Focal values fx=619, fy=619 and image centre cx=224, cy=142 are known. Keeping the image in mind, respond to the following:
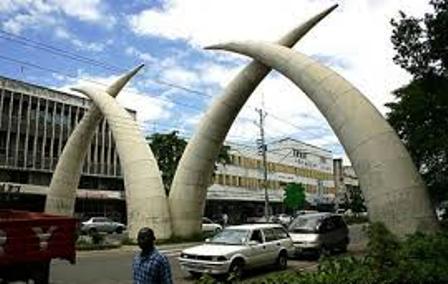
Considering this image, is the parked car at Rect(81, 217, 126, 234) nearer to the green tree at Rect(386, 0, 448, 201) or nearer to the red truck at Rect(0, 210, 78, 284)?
the green tree at Rect(386, 0, 448, 201)

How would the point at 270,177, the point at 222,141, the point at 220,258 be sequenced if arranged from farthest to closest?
the point at 270,177
the point at 222,141
the point at 220,258

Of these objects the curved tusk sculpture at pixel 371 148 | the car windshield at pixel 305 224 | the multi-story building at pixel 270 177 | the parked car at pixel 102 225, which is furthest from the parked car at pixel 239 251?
the multi-story building at pixel 270 177

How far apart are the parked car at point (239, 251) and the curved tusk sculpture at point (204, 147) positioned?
14102mm

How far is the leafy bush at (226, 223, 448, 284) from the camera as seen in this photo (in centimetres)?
945

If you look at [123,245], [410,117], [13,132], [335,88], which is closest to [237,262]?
[335,88]

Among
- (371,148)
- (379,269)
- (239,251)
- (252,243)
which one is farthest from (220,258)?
(371,148)

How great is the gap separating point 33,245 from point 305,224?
48.0ft

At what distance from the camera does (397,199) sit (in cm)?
2364

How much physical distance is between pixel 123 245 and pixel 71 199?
10395mm

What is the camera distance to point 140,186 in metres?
32.6

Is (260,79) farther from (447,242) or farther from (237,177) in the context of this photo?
(237,177)

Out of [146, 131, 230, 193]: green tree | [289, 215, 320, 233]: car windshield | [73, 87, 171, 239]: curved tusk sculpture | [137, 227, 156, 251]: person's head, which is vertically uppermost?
[146, 131, 230, 193]: green tree

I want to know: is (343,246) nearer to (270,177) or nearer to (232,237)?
(232,237)

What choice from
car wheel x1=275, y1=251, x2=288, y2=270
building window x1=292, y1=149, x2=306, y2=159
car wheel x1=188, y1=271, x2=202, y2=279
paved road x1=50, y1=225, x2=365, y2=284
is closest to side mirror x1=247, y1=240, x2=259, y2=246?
paved road x1=50, y1=225, x2=365, y2=284
